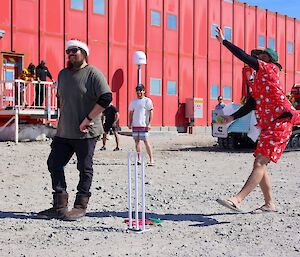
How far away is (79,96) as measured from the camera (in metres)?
5.98

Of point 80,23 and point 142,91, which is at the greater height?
point 80,23

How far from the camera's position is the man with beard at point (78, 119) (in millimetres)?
5949

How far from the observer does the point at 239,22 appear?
103 ft

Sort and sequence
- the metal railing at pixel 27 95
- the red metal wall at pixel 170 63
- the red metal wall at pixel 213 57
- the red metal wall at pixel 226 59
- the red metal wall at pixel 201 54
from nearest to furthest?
1. the metal railing at pixel 27 95
2. the red metal wall at pixel 170 63
3. the red metal wall at pixel 201 54
4. the red metal wall at pixel 213 57
5. the red metal wall at pixel 226 59

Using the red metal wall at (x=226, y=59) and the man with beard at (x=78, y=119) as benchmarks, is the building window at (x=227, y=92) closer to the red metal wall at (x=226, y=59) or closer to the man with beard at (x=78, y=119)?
the red metal wall at (x=226, y=59)

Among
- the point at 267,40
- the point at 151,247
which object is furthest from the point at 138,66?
the point at 151,247

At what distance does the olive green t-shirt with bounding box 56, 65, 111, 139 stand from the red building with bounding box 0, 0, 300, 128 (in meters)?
15.0

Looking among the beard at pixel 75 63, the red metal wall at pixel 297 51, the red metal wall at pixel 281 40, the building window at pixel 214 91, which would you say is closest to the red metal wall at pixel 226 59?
the building window at pixel 214 91

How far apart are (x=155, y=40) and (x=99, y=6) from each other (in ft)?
12.2

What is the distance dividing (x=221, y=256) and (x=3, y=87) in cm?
1554

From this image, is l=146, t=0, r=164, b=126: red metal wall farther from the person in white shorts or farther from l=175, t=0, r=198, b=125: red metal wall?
the person in white shorts

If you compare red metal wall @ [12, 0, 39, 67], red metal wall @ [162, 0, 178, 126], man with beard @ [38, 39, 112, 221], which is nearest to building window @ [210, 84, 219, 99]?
red metal wall @ [162, 0, 178, 126]

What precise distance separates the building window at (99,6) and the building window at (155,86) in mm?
4172

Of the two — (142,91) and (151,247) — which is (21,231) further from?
(142,91)
